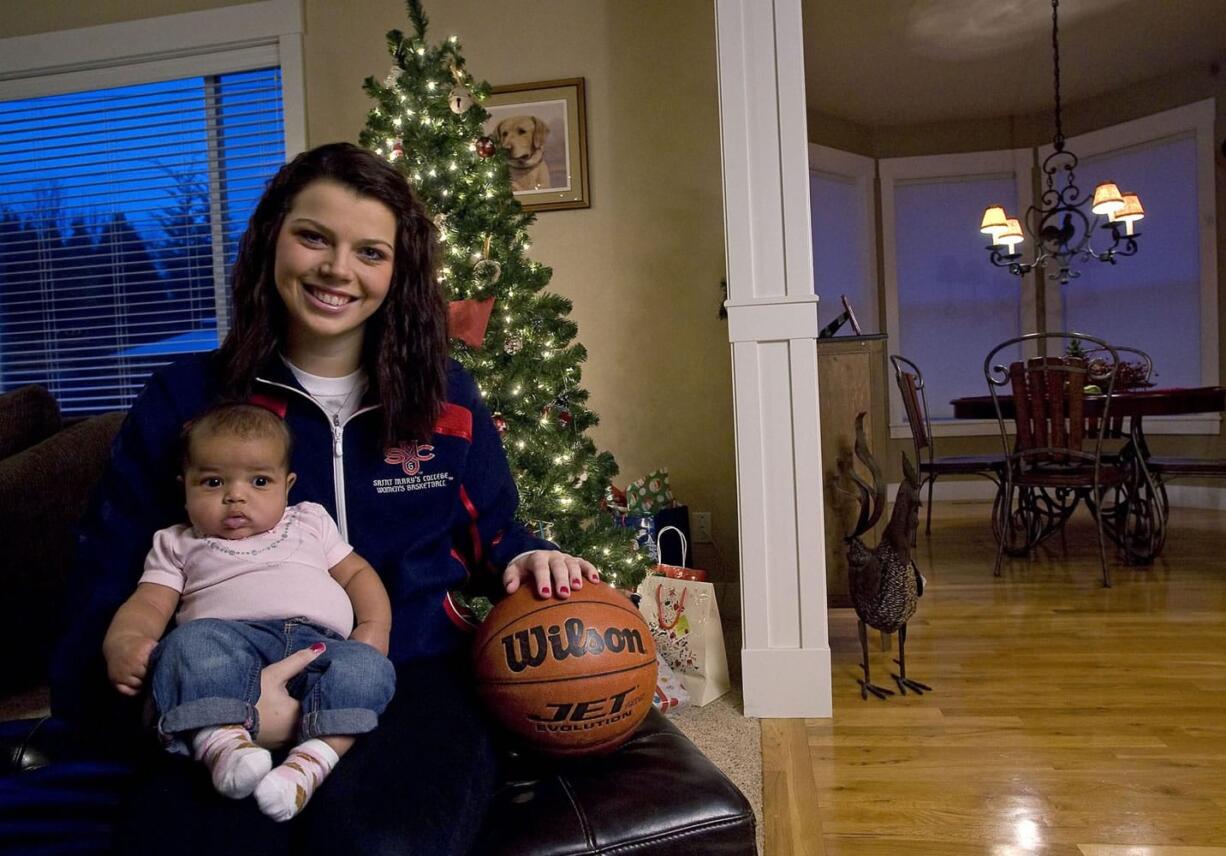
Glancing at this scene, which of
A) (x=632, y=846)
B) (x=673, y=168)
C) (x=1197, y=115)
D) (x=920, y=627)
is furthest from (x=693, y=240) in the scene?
(x=1197, y=115)

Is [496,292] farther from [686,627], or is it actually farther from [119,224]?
[119,224]

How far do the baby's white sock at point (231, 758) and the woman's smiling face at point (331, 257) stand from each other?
1.81ft

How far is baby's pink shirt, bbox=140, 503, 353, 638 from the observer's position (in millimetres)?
1092

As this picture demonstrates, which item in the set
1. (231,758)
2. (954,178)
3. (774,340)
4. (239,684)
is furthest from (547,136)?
(954,178)

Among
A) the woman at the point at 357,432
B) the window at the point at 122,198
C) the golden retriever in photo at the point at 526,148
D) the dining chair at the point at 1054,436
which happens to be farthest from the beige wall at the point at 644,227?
the woman at the point at 357,432

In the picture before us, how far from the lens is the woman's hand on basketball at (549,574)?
1127 mm

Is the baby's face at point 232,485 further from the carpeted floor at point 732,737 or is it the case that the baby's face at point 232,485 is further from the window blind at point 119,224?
the window blind at point 119,224

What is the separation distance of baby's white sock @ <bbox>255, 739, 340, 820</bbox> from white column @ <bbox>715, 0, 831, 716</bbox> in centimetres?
159

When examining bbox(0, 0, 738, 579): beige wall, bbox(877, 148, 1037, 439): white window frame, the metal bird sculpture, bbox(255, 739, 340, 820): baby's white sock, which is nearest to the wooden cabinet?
the metal bird sculpture

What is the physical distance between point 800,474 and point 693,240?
1.46 metres

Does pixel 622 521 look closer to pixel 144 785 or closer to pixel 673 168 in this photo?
pixel 673 168

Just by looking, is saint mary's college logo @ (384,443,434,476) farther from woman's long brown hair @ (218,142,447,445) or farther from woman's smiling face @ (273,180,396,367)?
woman's smiling face @ (273,180,396,367)

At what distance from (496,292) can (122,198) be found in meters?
2.73

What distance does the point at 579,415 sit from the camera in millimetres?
2576
